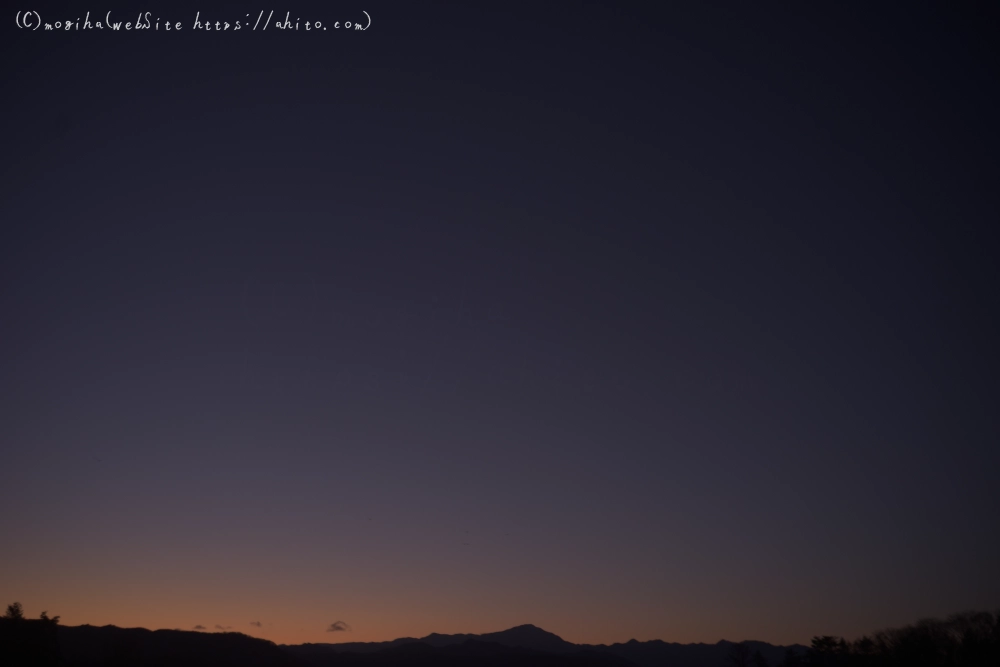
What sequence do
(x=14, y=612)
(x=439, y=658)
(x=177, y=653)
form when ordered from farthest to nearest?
(x=439, y=658) < (x=177, y=653) < (x=14, y=612)

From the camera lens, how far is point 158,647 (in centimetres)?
11281

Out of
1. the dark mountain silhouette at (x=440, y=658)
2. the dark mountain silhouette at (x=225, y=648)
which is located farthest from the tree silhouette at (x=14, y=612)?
the dark mountain silhouette at (x=440, y=658)

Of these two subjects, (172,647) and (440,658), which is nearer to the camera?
(172,647)

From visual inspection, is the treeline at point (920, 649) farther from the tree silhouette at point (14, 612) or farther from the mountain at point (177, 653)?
the tree silhouette at point (14, 612)

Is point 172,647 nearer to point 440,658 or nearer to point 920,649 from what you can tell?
point 440,658

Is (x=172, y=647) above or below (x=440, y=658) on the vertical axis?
Answer: above

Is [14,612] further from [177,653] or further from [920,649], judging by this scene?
[920,649]

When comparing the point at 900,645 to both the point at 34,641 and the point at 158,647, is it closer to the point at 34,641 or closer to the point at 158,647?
the point at 34,641

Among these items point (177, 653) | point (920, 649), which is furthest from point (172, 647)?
point (920, 649)

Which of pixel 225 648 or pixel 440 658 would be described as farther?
pixel 440 658

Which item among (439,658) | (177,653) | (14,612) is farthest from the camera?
(439,658)

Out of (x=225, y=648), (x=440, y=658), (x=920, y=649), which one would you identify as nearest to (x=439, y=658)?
(x=440, y=658)

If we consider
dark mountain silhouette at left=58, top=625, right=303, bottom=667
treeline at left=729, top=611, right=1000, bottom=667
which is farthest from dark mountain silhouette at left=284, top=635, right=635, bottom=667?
treeline at left=729, top=611, right=1000, bottom=667

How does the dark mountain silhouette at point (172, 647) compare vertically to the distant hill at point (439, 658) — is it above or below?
above
